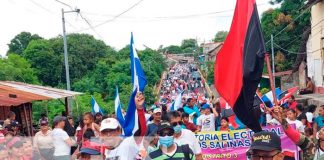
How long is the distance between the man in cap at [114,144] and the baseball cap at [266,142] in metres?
2.34

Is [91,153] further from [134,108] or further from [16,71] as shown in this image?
[16,71]

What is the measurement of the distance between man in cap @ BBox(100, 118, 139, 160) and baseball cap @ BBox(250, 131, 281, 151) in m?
2.34

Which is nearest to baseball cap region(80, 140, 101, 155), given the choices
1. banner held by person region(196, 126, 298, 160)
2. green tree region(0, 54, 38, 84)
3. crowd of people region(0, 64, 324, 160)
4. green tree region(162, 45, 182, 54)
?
crowd of people region(0, 64, 324, 160)

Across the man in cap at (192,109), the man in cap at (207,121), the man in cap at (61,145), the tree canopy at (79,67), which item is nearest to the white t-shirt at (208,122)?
the man in cap at (207,121)

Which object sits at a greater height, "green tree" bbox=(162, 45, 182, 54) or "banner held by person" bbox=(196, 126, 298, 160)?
"green tree" bbox=(162, 45, 182, 54)

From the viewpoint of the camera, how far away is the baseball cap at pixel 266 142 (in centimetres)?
419

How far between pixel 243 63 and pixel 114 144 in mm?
1747

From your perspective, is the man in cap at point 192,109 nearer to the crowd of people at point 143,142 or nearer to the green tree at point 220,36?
the crowd of people at point 143,142

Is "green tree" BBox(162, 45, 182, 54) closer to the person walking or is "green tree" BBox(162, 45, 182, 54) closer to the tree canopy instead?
the tree canopy

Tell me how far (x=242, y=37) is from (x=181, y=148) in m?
1.46

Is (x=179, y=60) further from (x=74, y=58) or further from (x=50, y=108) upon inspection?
(x=50, y=108)

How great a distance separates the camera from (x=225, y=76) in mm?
6609

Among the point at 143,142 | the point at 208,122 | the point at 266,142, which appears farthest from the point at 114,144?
the point at 208,122

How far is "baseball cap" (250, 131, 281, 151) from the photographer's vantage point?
419 cm
